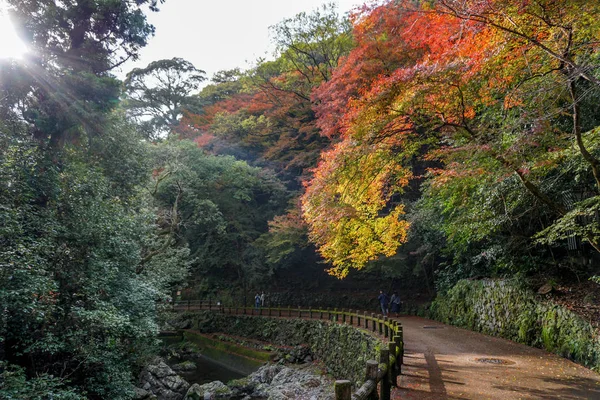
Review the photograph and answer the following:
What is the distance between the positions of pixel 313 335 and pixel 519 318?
8.75m

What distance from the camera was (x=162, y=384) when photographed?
13.5 m

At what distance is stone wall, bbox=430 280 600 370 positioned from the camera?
25.2ft

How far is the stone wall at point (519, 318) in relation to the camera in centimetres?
768

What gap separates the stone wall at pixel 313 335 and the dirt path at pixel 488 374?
4.96 ft

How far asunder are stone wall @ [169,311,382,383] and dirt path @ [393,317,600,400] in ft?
4.96

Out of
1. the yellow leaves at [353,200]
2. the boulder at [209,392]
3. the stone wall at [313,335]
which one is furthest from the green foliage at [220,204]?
the yellow leaves at [353,200]

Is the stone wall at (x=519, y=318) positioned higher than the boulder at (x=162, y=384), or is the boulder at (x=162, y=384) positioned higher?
the stone wall at (x=519, y=318)

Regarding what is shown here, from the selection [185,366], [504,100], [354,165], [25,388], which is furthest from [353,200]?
[185,366]

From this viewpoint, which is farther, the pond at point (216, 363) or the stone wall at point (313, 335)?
the pond at point (216, 363)

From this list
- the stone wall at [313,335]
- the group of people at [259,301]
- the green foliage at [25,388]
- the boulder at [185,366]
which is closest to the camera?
the green foliage at [25,388]

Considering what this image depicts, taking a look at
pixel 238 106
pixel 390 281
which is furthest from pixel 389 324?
pixel 238 106

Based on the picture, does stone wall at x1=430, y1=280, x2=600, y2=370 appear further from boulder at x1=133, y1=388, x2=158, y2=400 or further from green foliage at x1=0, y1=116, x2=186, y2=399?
boulder at x1=133, y1=388, x2=158, y2=400

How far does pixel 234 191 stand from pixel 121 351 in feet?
44.2

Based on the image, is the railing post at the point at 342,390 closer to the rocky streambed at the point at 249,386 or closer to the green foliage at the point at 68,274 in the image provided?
the green foliage at the point at 68,274
